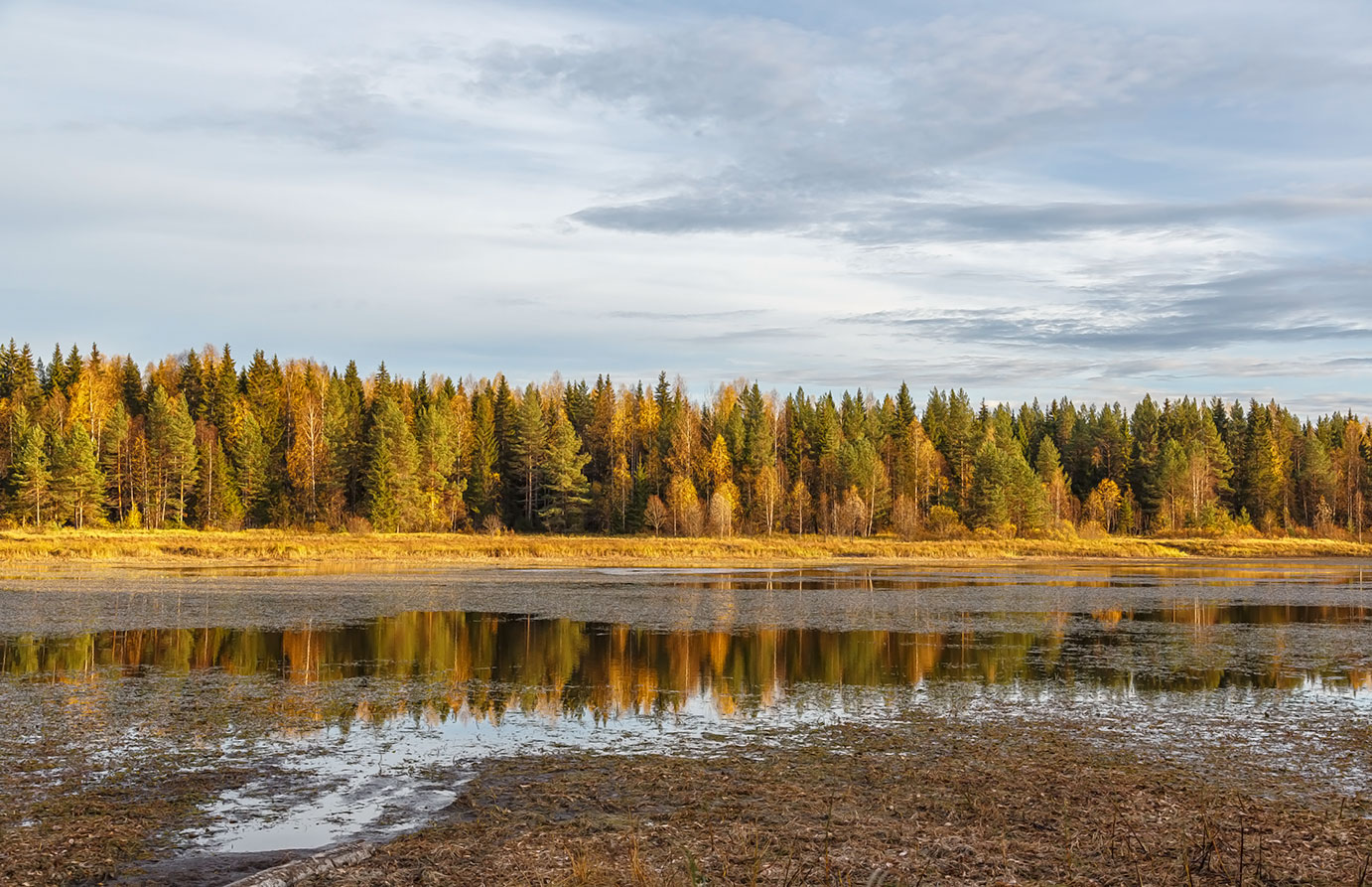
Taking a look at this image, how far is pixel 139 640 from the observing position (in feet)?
75.9

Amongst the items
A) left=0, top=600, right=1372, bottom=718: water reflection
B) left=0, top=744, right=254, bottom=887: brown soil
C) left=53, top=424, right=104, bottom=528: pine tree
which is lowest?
left=0, top=600, right=1372, bottom=718: water reflection

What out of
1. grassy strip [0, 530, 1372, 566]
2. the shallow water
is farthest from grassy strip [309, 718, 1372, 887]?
grassy strip [0, 530, 1372, 566]

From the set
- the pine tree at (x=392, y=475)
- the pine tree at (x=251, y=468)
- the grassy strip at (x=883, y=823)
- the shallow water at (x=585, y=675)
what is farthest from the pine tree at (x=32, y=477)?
the grassy strip at (x=883, y=823)

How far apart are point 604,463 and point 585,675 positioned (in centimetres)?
9252

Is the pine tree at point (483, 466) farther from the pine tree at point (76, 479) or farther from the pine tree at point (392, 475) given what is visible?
the pine tree at point (76, 479)

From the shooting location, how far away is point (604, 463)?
111438mm

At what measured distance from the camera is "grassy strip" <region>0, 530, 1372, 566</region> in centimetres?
6150

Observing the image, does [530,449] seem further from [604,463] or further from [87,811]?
[87,811]

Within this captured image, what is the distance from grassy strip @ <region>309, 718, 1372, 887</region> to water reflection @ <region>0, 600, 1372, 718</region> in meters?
4.18

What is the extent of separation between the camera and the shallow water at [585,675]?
1278 centimetres

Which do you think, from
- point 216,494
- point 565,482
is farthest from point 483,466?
point 216,494

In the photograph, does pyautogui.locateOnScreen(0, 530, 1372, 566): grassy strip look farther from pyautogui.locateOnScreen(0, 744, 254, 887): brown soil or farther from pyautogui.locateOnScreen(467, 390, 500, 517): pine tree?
pyautogui.locateOnScreen(0, 744, 254, 887): brown soil

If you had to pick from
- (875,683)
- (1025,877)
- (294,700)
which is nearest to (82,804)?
(294,700)

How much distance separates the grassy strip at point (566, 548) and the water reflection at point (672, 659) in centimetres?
3581
